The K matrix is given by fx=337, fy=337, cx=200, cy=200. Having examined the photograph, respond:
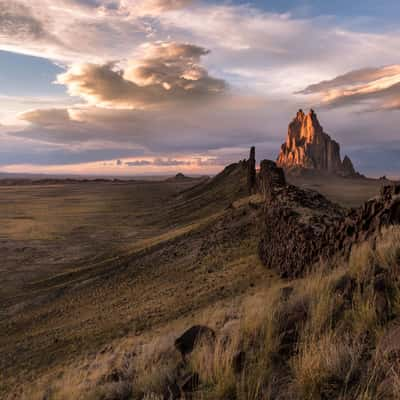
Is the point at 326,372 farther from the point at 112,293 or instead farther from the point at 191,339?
the point at 112,293

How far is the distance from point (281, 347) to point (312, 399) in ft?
3.33

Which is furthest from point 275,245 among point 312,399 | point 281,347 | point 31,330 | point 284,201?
point 31,330

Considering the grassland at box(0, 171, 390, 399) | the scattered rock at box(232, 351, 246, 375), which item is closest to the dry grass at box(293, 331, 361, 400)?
the scattered rock at box(232, 351, 246, 375)

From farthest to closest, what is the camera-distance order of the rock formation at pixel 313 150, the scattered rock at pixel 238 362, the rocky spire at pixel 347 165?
the rocky spire at pixel 347 165, the rock formation at pixel 313 150, the scattered rock at pixel 238 362

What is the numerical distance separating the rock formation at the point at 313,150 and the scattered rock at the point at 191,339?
6792 inches

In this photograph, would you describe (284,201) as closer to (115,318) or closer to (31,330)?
(115,318)

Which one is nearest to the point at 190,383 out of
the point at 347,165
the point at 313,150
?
the point at 313,150

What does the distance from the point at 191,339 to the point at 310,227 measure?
21.8ft

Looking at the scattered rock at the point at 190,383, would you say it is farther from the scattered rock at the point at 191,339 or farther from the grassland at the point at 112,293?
the grassland at the point at 112,293

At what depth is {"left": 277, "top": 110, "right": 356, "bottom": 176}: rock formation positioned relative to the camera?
17612 cm

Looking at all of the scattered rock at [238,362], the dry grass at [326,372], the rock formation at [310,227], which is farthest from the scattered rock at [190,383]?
the rock formation at [310,227]

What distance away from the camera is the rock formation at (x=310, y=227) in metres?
7.61

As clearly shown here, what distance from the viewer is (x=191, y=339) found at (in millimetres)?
5648

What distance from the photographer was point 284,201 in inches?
571
